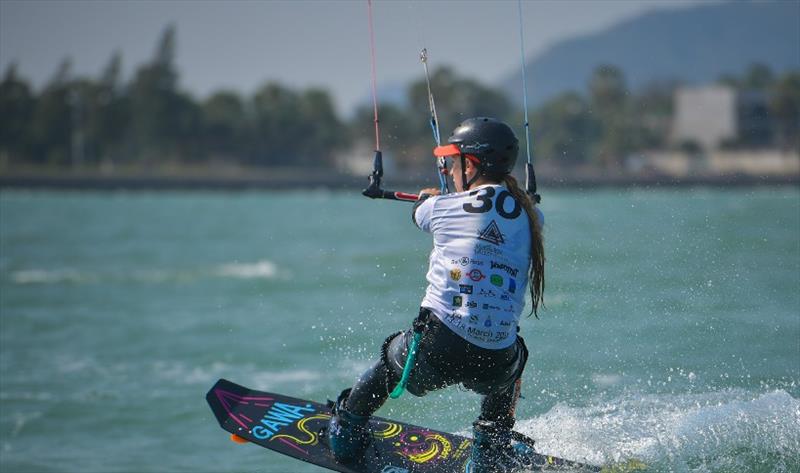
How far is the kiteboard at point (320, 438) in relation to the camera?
6.62 m

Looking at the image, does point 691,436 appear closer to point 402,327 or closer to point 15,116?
point 402,327

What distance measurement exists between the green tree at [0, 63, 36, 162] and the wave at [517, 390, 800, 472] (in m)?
116

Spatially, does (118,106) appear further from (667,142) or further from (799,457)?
(799,457)

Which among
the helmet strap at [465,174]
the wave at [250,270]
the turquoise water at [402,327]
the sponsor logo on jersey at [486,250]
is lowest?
the wave at [250,270]

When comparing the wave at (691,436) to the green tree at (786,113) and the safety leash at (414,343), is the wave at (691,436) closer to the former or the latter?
the safety leash at (414,343)

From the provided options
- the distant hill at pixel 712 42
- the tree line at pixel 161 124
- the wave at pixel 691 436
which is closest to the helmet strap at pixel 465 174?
the distant hill at pixel 712 42

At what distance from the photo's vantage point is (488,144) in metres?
5.72

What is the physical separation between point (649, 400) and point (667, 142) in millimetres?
104288

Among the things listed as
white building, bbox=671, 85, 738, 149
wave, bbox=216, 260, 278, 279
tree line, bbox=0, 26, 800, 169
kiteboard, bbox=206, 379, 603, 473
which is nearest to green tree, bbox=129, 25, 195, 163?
tree line, bbox=0, 26, 800, 169

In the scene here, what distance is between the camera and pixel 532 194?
5949 millimetres

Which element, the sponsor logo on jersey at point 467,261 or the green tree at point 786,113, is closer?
the sponsor logo on jersey at point 467,261

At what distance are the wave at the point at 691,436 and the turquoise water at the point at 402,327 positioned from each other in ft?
0.04

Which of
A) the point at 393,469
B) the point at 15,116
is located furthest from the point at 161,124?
the point at 393,469

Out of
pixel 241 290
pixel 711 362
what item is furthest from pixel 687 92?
pixel 711 362
